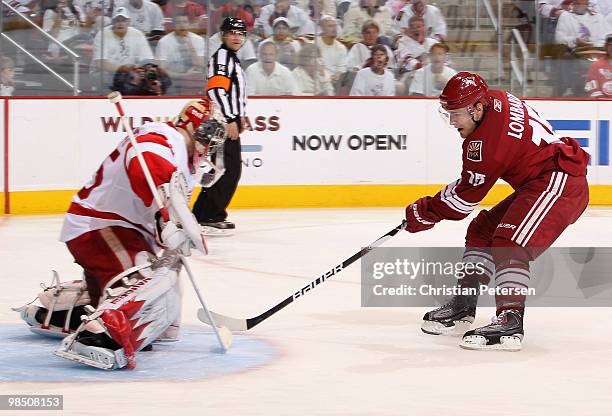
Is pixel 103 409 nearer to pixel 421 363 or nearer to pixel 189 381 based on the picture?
pixel 189 381

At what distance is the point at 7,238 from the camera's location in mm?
7516

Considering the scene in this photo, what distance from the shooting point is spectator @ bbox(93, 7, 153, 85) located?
919 cm

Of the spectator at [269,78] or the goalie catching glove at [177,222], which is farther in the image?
the spectator at [269,78]

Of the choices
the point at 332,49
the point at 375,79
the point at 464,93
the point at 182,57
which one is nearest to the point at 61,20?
the point at 182,57

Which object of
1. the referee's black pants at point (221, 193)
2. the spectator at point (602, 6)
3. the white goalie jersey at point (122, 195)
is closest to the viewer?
the white goalie jersey at point (122, 195)

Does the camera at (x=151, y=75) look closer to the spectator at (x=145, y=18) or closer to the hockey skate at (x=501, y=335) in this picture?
the spectator at (x=145, y=18)

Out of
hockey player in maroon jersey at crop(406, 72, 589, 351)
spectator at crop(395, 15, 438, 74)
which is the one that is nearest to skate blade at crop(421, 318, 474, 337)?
hockey player in maroon jersey at crop(406, 72, 589, 351)

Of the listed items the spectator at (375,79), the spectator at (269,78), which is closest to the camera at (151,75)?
the spectator at (269,78)

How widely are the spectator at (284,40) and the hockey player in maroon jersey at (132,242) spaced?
5.38 m

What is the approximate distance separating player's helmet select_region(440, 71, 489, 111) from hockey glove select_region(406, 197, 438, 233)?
0.41 meters

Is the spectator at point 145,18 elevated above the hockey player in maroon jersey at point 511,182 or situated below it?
above

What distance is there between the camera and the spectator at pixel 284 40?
9625mm

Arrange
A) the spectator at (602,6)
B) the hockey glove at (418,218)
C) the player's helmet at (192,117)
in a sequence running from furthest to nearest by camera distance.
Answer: the spectator at (602,6), the hockey glove at (418,218), the player's helmet at (192,117)

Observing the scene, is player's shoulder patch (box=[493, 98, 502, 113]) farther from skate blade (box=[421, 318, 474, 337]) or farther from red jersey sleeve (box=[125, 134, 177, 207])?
red jersey sleeve (box=[125, 134, 177, 207])
